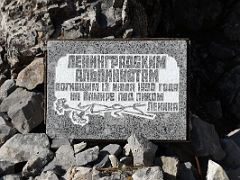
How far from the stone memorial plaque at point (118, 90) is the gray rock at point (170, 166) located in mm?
364

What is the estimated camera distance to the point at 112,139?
6.09 meters

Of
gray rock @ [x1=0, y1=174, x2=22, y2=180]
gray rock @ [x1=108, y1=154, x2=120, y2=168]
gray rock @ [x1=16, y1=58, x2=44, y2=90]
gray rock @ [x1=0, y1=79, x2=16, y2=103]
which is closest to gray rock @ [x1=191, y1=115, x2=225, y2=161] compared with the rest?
gray rock @ [x1=108, y1=154, x2=120, y2=168]

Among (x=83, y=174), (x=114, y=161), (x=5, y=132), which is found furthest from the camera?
(x=5, y=132)

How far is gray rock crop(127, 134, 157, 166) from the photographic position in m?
5.62

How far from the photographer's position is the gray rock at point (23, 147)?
5992 millimetres

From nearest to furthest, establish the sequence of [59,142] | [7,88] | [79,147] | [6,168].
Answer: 1. [6,168]
2. [79,147]
3. [59,142]
4. [7,88]

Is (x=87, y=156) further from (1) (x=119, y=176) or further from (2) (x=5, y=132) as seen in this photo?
(2) (x=5, y=132)

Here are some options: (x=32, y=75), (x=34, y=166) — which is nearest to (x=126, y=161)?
(x=34, y=166)

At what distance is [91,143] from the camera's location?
6117 mm

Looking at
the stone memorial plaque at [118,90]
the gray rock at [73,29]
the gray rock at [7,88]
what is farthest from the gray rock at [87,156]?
the gray rock at [73,29]

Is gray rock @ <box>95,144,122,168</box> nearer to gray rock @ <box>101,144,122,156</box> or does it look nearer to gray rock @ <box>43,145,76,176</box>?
gray rock @ <box>101,144,122,156</box>

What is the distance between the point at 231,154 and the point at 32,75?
295 cm

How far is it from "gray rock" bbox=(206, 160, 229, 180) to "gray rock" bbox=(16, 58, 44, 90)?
2518 millimetres

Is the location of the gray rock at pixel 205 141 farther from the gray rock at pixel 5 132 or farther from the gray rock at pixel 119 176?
the gray rock at pixel 5 132
